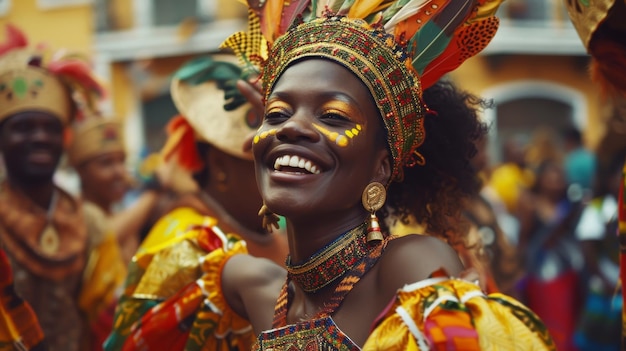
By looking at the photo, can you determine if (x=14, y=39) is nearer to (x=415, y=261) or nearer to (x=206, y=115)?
(x=206, y=115)

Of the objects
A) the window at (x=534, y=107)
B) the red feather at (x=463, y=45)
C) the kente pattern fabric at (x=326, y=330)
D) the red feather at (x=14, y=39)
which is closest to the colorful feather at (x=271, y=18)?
the red feather at (x=463, y=45)

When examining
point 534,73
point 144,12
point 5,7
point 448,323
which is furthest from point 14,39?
point 534,73

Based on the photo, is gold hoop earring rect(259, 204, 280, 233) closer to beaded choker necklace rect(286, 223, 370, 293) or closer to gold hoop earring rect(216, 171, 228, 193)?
beaded choker necklace rect(286, 223, 370, 293)

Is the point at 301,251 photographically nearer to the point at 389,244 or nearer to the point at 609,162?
the point at 389,244

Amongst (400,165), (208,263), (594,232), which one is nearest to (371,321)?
(400,165)

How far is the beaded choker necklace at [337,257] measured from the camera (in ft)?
10.2

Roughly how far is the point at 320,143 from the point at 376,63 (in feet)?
0.98

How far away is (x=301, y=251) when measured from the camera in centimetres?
317

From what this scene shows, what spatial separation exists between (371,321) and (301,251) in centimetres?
32

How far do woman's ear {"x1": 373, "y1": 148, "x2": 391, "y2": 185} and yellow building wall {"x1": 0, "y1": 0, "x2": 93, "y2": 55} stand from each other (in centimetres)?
1994

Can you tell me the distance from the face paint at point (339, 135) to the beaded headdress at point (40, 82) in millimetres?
3212

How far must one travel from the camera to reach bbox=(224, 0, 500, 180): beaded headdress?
3.10 meters

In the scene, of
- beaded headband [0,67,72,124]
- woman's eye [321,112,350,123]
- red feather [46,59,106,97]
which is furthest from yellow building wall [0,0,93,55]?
woman's eye [321,112,350,123]

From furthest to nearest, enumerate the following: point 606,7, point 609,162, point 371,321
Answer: point 609,162 → point 606,7 → point 371,321
